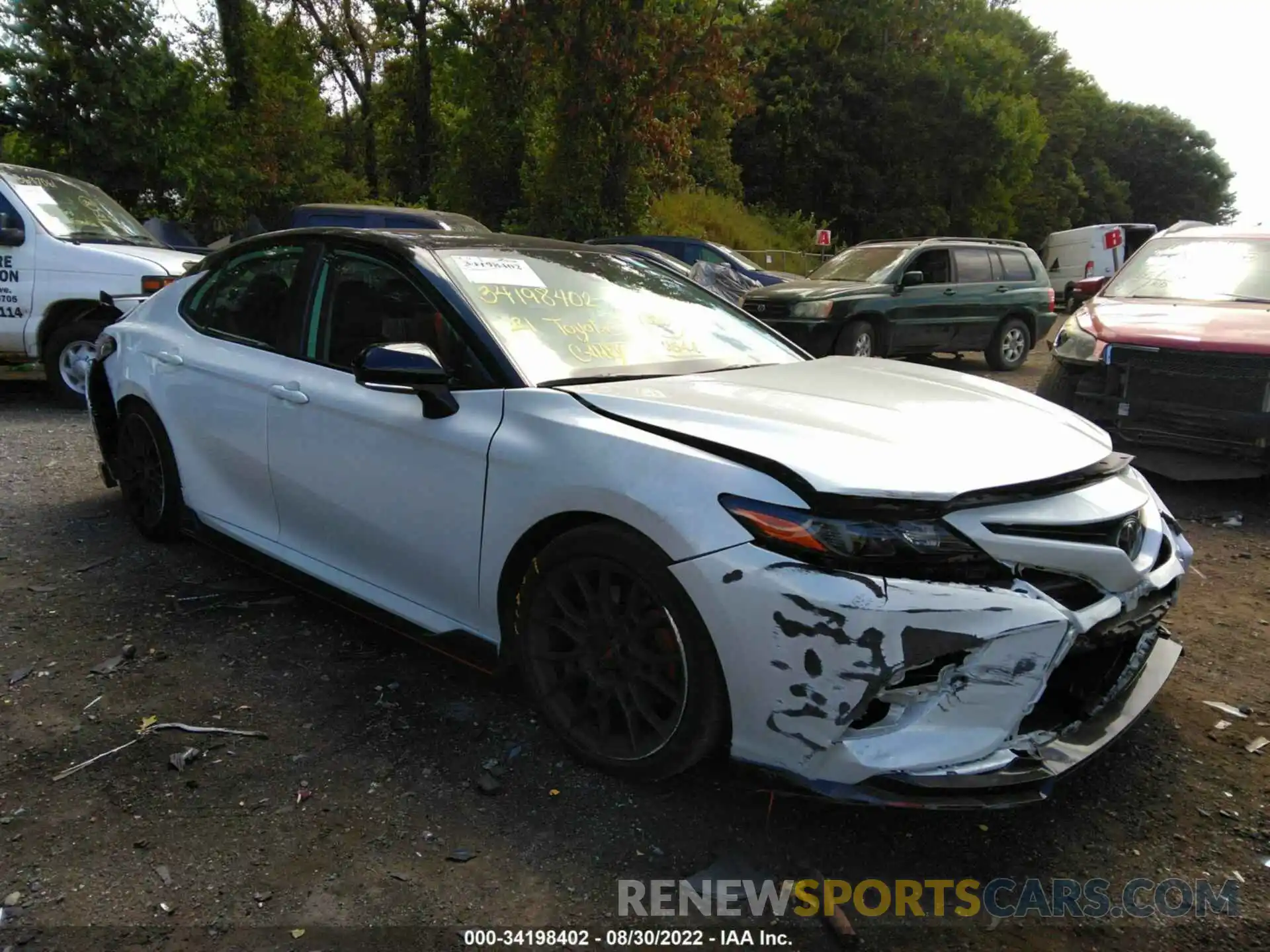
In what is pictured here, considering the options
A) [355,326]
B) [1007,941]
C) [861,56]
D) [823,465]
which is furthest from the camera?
[861,56]

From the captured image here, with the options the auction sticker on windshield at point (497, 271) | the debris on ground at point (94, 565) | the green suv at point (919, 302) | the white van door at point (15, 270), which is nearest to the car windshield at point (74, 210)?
the white van door at point (15, 270)

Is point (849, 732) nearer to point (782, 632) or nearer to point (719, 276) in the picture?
point (782, 632)

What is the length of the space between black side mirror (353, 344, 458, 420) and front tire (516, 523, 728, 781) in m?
0.60

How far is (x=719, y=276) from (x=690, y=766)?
1310cm

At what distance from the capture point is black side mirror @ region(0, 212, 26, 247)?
7285mm

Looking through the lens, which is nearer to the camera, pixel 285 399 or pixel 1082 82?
pixel 285 399

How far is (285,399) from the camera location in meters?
3.48

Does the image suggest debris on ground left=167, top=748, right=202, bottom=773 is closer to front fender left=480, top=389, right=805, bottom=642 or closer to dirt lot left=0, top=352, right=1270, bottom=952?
dirt lot left=0, top=352, right=1270, bottom=952

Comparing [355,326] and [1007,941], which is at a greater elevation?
[355,326]

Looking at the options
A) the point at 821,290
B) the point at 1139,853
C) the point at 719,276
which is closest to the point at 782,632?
the point at 1139,853

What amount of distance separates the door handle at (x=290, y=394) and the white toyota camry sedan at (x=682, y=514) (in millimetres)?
25

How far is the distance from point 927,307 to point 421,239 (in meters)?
9.61

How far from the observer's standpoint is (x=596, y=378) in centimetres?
301

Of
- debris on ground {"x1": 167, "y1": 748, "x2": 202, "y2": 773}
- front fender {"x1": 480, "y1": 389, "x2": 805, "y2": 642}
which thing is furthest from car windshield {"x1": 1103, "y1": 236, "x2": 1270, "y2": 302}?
debris on ground {"x1": 167, "y1": 748, "x2": 202, "y2": 773}
